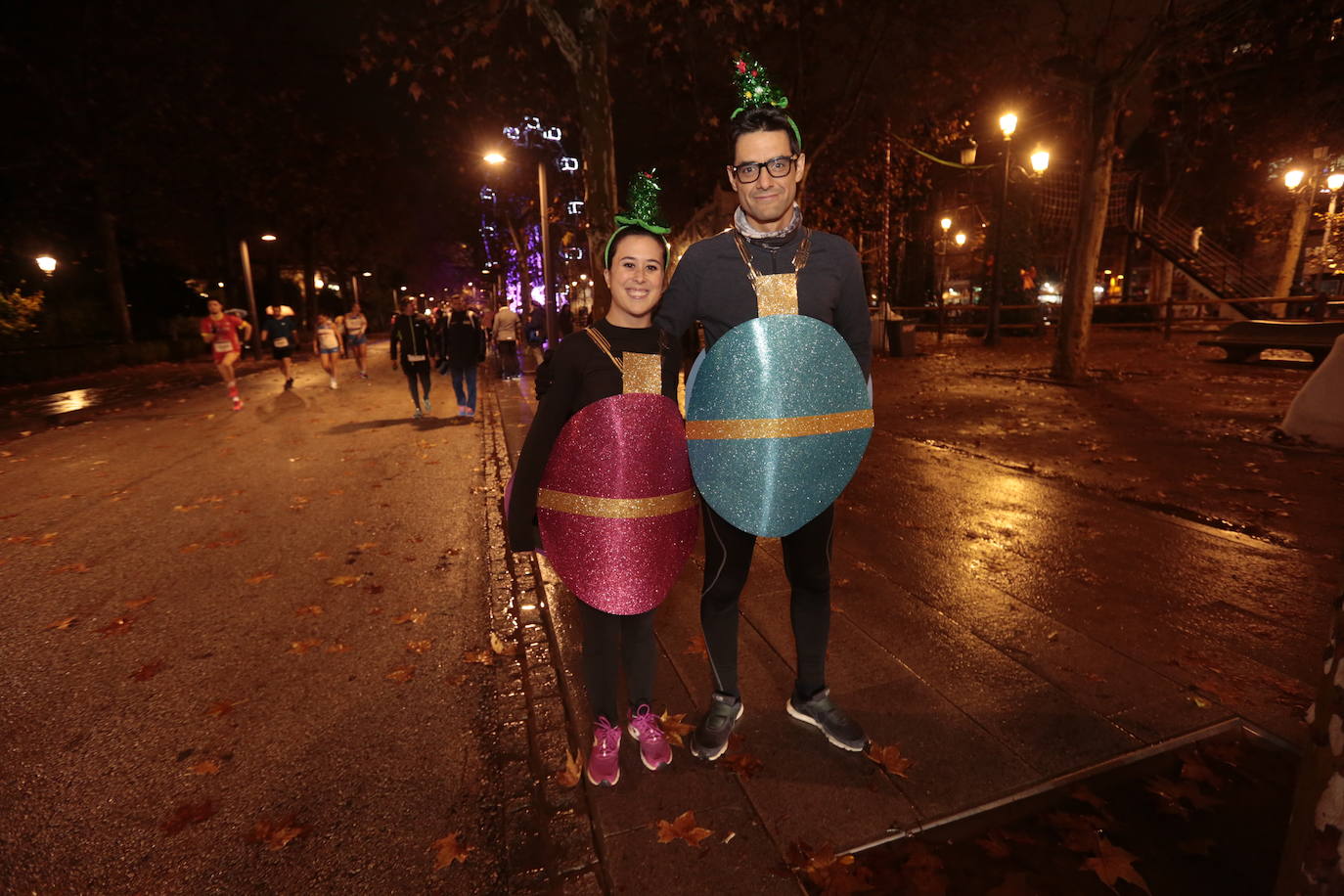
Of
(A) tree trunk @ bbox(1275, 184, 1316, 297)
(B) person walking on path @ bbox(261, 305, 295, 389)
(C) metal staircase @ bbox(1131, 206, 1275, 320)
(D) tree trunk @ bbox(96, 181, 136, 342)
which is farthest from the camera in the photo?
(C) metal staircase @ bbox(1131, 206, 1275, 320)

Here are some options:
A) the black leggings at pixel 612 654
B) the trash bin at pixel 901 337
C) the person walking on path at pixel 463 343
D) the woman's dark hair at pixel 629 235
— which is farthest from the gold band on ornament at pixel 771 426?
the trash bin at pixel 901 337

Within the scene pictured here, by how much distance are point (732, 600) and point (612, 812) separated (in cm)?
88

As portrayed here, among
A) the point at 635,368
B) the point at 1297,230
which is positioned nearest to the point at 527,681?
the point at 635,368

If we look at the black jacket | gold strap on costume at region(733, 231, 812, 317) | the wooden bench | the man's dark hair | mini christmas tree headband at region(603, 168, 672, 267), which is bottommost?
the wooden bench

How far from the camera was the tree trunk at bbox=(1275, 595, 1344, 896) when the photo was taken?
1.44 m

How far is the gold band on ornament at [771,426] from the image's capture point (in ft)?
7.06

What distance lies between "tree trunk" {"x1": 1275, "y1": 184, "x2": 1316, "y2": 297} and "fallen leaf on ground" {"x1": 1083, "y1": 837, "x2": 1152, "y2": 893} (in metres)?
30.8

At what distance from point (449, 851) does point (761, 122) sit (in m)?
2.74

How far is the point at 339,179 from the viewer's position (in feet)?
116

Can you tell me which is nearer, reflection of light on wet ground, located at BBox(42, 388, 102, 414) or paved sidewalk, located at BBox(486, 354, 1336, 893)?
paved sidewalk, located at BBox(486, 354, 1336, 893)

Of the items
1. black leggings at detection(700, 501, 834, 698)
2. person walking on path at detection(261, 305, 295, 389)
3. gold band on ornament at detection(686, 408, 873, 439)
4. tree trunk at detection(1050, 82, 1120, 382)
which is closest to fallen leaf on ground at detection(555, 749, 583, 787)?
black leggings at detection(700, 501, 834, 698)

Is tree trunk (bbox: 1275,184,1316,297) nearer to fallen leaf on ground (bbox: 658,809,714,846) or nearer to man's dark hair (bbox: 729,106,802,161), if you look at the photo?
man's dark hair (bbox: 729,106,802,161)

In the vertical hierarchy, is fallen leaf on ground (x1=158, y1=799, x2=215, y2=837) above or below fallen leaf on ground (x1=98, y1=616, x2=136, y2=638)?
above

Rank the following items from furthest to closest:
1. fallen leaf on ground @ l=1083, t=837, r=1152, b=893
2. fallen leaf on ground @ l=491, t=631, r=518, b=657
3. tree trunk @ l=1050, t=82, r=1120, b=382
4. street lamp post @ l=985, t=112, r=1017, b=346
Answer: street lamp post @ l=985, t=112, r=1017, b=346
tree trunk @ l=1050, t=82, r=1120, b=382
fallen leaf on ground @ l=491, t=631, r=518, b=657
fallen leaf on ground @ l=1083, t=837, r=1152, b=893
